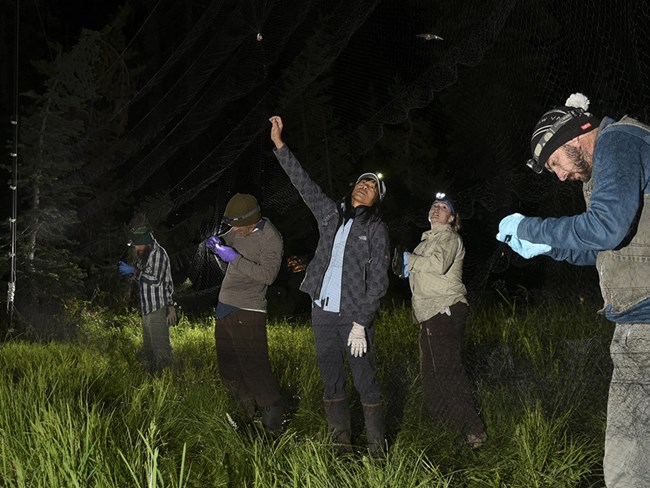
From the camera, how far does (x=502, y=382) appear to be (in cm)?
660

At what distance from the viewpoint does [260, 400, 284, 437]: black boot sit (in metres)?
5.65

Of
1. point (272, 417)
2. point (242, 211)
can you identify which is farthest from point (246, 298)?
point (272, 417)

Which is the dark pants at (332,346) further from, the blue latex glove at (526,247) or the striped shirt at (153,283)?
the striped shirt at (153,283)

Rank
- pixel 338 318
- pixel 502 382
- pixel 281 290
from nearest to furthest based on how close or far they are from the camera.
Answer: pixel 338 318
pixel 502 382
pixel 281 290

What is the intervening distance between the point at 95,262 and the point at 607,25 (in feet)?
41.1

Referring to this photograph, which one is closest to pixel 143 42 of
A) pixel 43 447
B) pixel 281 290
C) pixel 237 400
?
pixel 281 290

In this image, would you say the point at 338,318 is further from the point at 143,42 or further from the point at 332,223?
the point at 143,42

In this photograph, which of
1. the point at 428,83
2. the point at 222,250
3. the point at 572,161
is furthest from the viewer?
the point at 428,83

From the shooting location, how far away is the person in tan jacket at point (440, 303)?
540 centimetres

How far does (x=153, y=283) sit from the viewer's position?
24.2ft

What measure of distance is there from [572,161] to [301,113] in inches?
623

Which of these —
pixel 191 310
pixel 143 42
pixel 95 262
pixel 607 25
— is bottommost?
pixel 191 310

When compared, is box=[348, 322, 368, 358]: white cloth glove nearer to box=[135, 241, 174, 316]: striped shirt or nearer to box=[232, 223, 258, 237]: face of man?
box=[232, 223, 258, 237]: face of man

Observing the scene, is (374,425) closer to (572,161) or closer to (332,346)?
(332,346)
